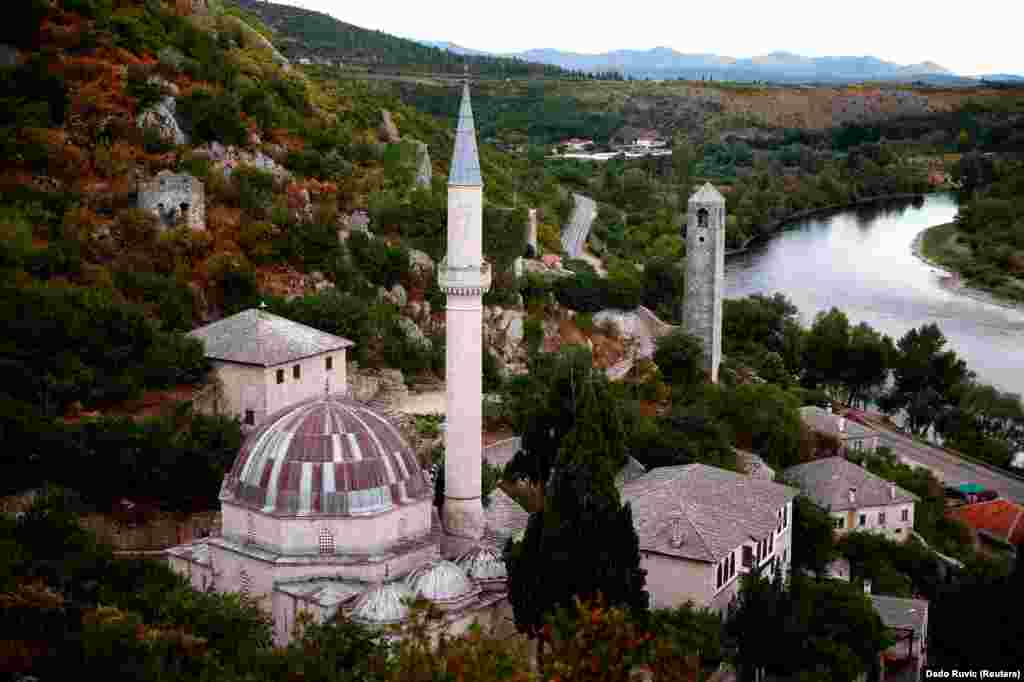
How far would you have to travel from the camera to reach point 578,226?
5484 centimetres

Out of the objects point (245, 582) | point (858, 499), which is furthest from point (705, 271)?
point (245, 582)

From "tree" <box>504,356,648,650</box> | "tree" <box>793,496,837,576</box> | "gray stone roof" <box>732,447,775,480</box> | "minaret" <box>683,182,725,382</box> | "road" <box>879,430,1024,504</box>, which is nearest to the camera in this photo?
"tree" <box>504,356,648,650</box>

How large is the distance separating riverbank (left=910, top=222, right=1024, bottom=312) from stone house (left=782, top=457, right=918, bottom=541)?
38059mm

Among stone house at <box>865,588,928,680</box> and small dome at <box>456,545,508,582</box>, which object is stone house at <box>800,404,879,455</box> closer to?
stone house at <box>865,588,928,680</box>

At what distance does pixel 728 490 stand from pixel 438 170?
25290mm

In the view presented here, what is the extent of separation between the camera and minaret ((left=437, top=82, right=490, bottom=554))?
18.0 m

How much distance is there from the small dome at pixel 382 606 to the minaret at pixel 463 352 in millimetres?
3005

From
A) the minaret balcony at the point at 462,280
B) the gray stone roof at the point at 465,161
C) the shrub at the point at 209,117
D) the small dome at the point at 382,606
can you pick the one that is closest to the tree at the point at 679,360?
the shrub at the point at 209,117

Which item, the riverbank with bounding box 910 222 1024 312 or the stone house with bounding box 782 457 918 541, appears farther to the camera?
the riverbank with bounding box 910 222 1024 312

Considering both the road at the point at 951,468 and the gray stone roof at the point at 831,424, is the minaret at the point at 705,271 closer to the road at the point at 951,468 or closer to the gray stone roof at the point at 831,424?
the gray stone roof at the point at 831,424

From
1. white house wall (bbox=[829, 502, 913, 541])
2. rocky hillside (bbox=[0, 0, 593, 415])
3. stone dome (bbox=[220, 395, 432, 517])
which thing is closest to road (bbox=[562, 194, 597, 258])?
rocky hillside (bbox=[0, 0, 593, 415])

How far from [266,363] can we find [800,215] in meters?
69.2

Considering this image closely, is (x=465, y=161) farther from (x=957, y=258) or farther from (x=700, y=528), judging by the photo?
(x=957, y=258)

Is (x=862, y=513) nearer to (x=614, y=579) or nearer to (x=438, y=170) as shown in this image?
(x=614, y=579)
